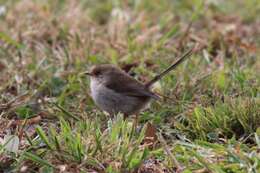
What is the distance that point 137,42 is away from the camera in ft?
24.9

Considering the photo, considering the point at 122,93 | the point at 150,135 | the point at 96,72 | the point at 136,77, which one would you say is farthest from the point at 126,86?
the point at 150,135

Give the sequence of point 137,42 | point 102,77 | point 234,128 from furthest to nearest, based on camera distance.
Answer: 1. point 137,42
2. point 102,77
3. point 234,128

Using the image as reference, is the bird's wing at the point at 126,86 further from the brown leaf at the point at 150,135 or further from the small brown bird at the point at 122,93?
the brown leaf at the point at 150,135

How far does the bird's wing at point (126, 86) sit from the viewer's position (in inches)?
236

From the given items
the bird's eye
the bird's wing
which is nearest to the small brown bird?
the bird's wing

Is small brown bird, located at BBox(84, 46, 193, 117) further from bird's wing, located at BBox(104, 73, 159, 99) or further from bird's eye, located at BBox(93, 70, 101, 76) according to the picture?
bird's eye, located at BBox(93, 70, 101, 76)

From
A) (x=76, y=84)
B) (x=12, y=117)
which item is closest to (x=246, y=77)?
(x=76, y=84)

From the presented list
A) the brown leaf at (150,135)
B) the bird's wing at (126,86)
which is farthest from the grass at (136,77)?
the bird's wing at (126,86)

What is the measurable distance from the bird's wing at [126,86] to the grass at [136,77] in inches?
8.7

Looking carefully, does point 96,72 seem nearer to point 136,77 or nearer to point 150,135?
point 136,77

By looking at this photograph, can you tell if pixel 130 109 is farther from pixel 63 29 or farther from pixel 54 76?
pixel 63 29

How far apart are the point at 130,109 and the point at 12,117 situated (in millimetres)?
1036

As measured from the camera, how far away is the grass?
4.55 metres

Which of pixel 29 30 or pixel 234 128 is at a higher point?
pixel 29 30
